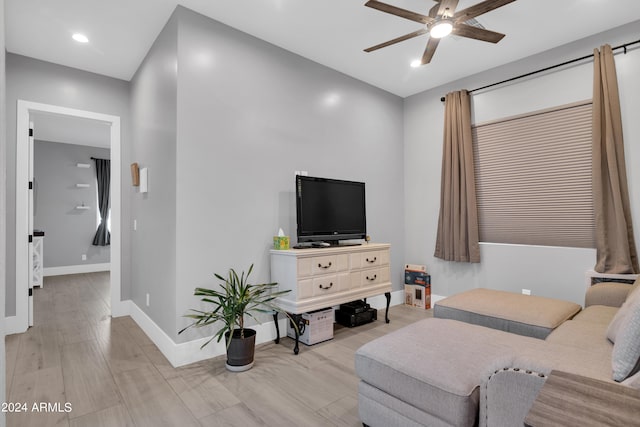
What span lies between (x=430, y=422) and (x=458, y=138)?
3.31 meters

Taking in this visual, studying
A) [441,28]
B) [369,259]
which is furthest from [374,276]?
[441,28]

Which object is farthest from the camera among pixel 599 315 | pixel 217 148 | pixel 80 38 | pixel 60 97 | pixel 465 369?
pixel 60 97

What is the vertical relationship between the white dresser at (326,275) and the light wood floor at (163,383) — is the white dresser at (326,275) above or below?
above

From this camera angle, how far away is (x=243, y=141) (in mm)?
2998

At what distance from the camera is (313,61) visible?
360cm

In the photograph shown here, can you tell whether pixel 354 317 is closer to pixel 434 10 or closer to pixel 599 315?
pixel 599 315

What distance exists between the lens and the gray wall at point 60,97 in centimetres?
339

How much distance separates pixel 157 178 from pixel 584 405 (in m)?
3.17

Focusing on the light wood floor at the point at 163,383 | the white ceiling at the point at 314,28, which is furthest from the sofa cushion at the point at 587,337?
the white ceiling at the point at 314,28

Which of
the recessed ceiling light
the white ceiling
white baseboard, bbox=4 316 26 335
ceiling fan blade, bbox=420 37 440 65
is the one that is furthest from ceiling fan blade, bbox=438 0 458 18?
white baseboard, bbox=4 316 26 335

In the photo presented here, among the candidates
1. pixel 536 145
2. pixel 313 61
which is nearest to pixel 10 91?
pixel 313 61

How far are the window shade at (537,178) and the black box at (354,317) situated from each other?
1597 millimetres

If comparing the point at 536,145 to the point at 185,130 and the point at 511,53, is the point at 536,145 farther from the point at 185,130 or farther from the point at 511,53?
the point at 185,130

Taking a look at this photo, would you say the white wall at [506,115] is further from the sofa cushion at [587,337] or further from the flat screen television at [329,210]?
the sofa cushion at [587,337]
